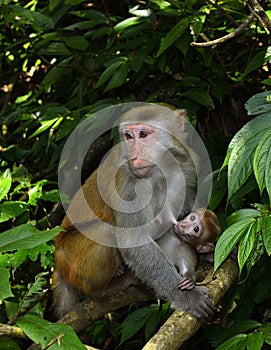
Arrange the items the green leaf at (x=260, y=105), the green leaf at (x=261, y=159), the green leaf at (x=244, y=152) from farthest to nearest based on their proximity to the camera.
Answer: the green leaf at (x=260, y=105) < the green leaf at (x=244, y=152) < the green leaf at (x=261, y=159)

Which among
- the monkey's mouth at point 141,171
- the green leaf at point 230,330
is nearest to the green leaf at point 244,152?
the green leaf at point 230,330

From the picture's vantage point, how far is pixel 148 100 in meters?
4.69

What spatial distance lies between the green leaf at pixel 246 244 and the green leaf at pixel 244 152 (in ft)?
0.60

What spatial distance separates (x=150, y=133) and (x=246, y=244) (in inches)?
65.3

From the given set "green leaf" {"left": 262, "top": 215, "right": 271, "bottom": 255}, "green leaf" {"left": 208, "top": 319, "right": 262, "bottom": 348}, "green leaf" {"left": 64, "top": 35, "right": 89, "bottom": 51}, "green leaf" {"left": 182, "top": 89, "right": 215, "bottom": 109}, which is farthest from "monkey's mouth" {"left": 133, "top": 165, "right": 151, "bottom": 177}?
"green leaf" {"left": 64, "top": 35, "right": 89, "bottom": 51}

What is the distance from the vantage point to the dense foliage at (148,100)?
2.80 m

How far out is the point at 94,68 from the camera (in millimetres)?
5438

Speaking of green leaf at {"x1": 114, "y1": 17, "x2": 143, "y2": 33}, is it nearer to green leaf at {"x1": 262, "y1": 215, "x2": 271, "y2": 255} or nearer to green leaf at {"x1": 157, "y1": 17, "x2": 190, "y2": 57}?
green leaf at {"x1": 157, "y1": 17, "x2": 190, "y2": 57}

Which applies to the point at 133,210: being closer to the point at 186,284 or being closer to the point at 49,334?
the point at 186,284

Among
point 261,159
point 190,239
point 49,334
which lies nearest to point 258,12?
point 261,159

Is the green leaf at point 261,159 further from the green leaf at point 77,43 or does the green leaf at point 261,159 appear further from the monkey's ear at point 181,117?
the green leaf at point 77,43

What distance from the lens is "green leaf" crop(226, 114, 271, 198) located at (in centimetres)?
276

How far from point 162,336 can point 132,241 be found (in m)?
1.16

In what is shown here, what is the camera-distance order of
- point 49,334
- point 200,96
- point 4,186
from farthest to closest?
1. point 200,96
2. point 4,186
3. point 49,334
